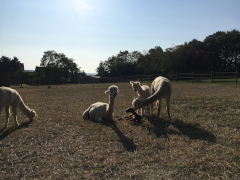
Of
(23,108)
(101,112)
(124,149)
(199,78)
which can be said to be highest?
(199,78)

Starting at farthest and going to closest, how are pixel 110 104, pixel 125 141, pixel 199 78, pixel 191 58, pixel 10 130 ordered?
1. pixel 191 58
2. pixel 199 78
3. pixel 110 104
4. pixel 10 130
5. pixel 125 141

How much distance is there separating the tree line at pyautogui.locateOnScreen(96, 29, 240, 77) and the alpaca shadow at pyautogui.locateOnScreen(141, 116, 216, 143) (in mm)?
31266

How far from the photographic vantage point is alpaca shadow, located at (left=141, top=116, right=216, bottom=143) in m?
4.58

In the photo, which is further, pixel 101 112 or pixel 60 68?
pixel 60 68

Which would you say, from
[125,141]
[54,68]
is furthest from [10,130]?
[54,68]

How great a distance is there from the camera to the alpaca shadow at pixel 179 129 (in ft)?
15.0

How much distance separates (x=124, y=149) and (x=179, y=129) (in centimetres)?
203

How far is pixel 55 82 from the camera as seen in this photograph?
45375mm

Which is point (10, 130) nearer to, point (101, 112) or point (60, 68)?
point (101, 112)

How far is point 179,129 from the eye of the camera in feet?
16.9

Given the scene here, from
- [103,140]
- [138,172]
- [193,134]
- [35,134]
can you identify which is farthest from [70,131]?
[193,134]

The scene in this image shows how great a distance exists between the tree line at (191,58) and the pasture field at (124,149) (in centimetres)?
3074

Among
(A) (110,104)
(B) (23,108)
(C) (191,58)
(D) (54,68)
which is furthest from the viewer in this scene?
(D) (54,68)

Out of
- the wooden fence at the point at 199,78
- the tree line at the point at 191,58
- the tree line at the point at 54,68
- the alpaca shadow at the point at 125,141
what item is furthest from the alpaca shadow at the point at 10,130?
the tree line at the point at 54,68
